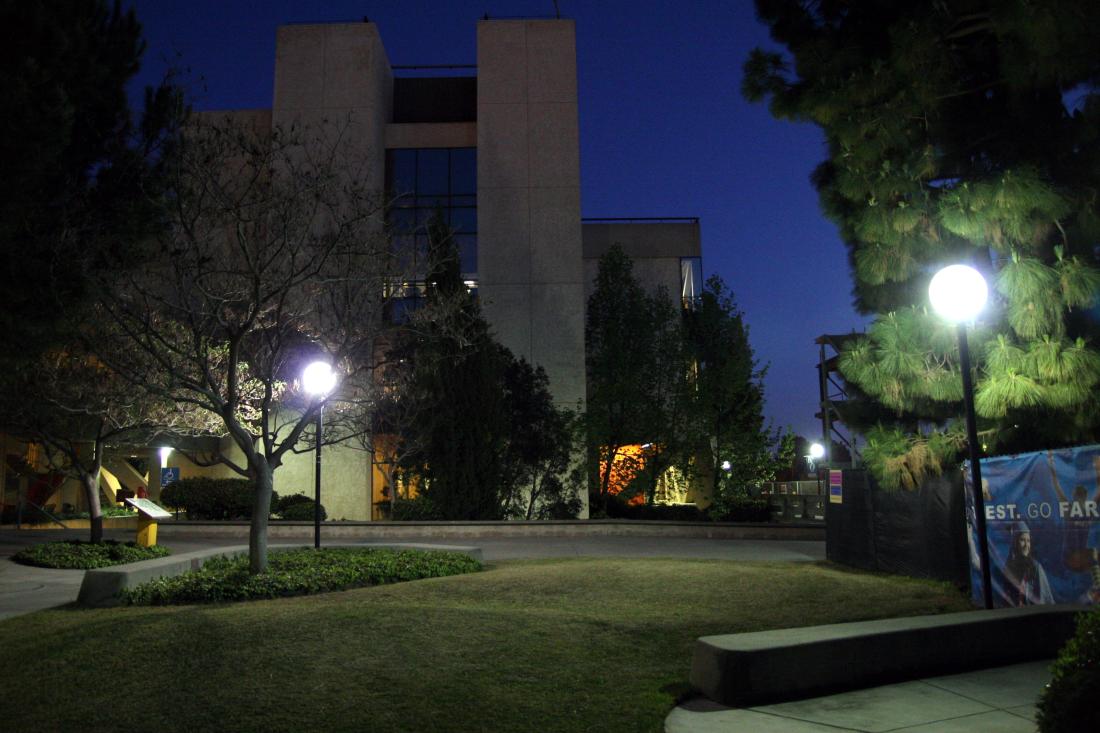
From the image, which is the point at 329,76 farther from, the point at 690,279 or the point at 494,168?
the point at 690,279

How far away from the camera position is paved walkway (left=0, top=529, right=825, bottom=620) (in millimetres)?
12969

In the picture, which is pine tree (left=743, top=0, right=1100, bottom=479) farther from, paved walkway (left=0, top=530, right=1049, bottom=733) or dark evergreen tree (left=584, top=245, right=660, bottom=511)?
dark evergreen tree (left=584, top=245, right=660, bottom=511)

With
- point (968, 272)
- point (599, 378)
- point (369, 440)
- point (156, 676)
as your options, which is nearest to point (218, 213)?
point (156, 676)

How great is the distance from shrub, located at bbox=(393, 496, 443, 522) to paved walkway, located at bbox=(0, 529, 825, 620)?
2216mm

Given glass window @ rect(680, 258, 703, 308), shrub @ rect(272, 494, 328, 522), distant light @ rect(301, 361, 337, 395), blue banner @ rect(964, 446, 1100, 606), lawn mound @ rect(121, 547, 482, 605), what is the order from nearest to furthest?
blue banner @ rect(964, 446, 1100, 606) → lawn mound @ rect(121, 547, 482, 605) → distant light @ rect(301, 361, 337, 395) → shrub @ rect(272, 494, 328, 522) → glass window @ rect(680, 258, 703, 308)

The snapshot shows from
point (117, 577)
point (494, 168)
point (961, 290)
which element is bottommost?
point (117, 577)

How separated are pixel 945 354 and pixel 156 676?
36.8 ft

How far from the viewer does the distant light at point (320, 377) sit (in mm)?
13117

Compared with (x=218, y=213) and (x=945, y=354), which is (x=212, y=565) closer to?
(x=218, y=213)

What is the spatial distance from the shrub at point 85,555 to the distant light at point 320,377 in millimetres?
5975

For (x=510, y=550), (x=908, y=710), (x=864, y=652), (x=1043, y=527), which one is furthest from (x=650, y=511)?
(x=908, y=710)

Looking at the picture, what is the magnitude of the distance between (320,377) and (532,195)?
722 inches

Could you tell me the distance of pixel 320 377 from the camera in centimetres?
1314

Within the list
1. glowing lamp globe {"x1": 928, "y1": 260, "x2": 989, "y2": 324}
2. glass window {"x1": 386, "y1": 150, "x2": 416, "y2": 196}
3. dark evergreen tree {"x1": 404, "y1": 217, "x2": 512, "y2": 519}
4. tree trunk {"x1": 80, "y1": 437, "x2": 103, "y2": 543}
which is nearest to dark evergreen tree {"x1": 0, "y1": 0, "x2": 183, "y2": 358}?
tree trunk {"x1": 80, "y1": 437, "x2": 103, "y2": 543}
